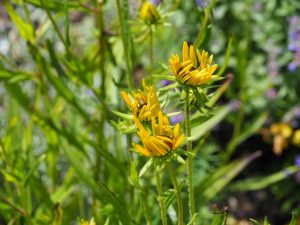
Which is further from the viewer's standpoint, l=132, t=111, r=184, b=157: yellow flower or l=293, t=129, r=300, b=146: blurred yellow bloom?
l=293, t=129, r=300, b=146: blurred yellow bloom

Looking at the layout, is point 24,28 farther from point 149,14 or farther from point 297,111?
point 297,111

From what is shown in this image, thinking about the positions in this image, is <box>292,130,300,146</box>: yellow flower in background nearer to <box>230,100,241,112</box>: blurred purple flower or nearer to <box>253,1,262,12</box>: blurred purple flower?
<box>230,100,241,112</box>: blurred purple flower

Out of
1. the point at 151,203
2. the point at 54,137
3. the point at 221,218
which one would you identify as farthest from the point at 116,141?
the point at 221,218

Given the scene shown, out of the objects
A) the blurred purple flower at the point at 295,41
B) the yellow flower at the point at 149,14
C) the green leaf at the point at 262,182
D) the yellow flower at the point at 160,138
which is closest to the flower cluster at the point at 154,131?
the yellow flower at the point at 160,138

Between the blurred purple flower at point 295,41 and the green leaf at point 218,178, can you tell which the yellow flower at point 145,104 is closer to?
the green leaf at point 218,178

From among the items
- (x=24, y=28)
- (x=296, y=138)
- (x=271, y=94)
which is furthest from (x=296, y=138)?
(x=24, y=28)

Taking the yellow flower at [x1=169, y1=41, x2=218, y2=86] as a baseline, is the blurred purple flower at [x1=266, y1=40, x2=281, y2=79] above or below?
below

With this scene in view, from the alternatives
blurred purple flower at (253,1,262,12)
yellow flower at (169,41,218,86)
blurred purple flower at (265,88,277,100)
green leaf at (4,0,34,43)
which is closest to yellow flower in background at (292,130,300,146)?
blurred purple flower at (265,88,277,100)
